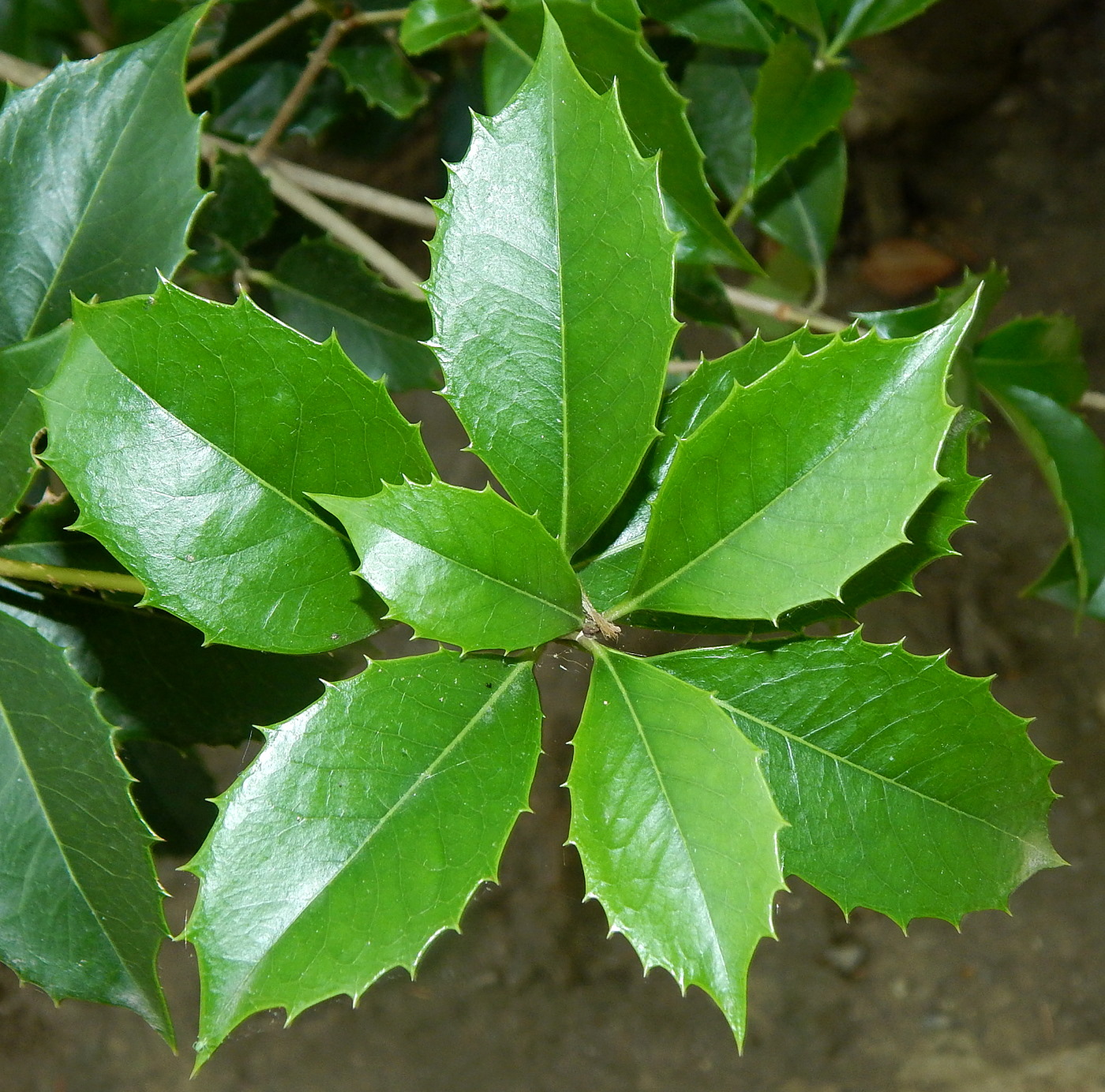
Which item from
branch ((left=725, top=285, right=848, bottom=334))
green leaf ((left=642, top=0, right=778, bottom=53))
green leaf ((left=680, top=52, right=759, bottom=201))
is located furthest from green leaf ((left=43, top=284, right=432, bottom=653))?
green leaf ((left=680, top=52, right=759, bottom=201))

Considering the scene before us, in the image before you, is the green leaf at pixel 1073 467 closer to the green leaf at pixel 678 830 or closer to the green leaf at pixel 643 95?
the green leaf at pixel 643 95

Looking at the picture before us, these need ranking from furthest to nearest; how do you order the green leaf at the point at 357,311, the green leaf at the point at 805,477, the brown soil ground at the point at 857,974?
1. the brown soil ground at the point at 857,974
2. the green leaf at the point at 357,311
3. the green leaf at the point at 805,477

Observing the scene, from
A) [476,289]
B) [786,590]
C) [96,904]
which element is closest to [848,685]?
[786,590]

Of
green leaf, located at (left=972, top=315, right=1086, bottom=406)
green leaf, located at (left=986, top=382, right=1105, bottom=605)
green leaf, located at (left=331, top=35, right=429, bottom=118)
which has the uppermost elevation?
green leaf, located at (left=331, top=35, right=429, bottom=118)

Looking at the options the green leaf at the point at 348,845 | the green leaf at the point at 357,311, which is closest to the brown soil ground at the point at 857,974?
the green leaf at the point at 357,311

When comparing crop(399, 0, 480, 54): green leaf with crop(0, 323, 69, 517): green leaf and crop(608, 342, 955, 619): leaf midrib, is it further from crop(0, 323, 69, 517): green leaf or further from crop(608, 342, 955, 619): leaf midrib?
crop(608, 342, 955, 619): leaf midrib

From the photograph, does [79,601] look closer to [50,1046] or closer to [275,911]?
[275,911]

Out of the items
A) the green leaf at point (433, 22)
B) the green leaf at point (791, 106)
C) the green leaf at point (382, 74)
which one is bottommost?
the green leaf at point (791, 106)

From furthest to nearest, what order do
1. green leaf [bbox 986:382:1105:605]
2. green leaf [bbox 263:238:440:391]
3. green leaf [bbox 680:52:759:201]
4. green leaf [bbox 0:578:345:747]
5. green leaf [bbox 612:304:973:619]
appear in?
green leaf [bbox 680:52:759:201] → green leaf [bbox 263:238:440:391] → green leaf [bbox 986:382:1105:605] → green leaf [bbox 0:578:345:747] → green leaf [bbox 612:304:973:619]
